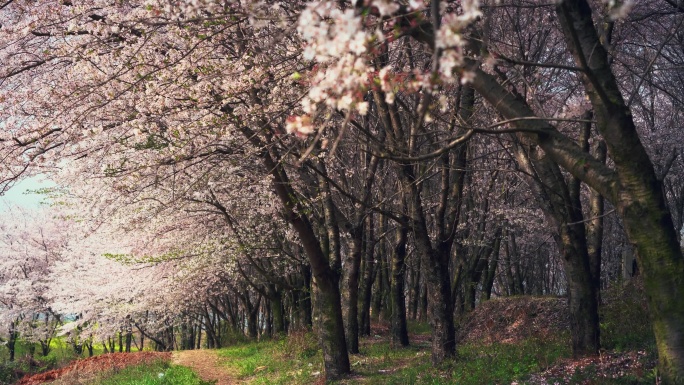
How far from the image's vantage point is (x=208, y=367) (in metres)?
17.4

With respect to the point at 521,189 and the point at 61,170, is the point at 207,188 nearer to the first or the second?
the point at 61,170

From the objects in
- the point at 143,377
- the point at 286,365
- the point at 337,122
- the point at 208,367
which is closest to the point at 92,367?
the point at 208,367

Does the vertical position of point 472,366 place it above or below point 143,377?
above

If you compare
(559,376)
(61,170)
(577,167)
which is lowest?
(559,376)

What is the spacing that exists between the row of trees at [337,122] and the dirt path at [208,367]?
9.53 ft

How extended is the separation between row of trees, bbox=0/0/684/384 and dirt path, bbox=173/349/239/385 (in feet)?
9.53

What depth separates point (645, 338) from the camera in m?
9.26

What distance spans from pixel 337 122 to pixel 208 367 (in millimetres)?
8859

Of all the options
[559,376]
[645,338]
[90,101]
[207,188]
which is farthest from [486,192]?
[90,101]

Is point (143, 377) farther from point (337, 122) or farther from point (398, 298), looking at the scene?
point (337, 122)

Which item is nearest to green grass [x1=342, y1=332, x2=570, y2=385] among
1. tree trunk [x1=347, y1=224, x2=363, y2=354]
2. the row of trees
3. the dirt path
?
the row of trees

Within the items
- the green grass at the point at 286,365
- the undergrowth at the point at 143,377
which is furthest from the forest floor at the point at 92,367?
the green grass at the point at 286,365

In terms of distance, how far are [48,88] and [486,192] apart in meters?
15.1

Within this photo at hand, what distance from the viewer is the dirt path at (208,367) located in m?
14.5
